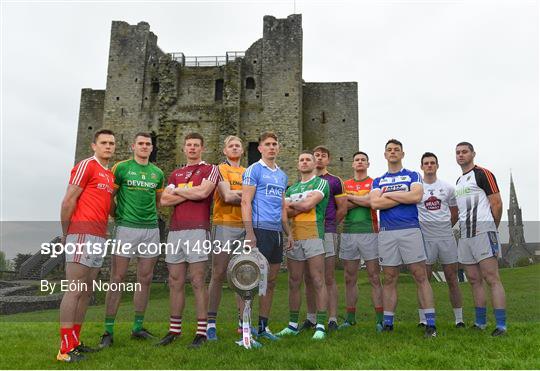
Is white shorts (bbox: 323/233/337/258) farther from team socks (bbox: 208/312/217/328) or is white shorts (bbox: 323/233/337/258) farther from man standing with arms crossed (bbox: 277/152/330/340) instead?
team socks (bbox: 208/312/217/328)

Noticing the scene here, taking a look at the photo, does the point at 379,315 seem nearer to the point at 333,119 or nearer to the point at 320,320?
the point at 320,320

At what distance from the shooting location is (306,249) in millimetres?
5582

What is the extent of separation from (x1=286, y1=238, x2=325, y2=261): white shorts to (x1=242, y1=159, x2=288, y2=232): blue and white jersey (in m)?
0.44

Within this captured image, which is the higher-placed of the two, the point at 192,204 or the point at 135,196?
the point at 135,196

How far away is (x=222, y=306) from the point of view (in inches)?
424

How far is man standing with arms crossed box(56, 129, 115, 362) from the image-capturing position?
14.9ft

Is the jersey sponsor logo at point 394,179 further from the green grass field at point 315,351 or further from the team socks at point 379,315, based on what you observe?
the green grass field at point 315,351

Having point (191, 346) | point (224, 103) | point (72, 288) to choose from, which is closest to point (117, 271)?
point (72, 288)

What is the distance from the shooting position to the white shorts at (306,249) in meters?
5.55

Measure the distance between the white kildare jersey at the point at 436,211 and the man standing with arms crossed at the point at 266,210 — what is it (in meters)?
2.35

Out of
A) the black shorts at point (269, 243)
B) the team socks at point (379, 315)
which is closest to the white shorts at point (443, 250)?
the team socks at point (379, 315)

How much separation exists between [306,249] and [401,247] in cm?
126

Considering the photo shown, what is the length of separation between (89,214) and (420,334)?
4377 mm

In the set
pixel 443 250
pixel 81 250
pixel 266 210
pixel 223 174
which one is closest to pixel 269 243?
pixel 266 210
